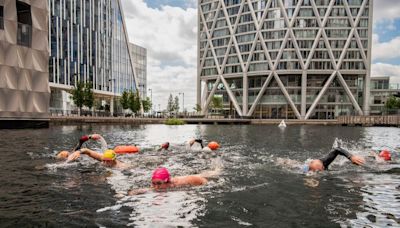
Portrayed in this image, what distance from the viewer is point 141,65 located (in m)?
149

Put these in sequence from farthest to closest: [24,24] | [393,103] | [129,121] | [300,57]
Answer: [393,103] → [300,57] → [129,121] → [24,24]

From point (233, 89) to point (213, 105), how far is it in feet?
31.5

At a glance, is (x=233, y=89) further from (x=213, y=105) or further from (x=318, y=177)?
(x=318, y=177)

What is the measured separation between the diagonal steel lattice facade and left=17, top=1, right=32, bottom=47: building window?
80.8 metres

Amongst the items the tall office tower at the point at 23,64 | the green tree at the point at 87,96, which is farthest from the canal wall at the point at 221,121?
the tall office tower at the point at 23,64

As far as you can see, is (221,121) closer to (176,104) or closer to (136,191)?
(176,104)

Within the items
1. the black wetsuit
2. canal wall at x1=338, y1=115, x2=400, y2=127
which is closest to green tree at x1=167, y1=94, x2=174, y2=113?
canal wall at x1=338, y1=115, x2=400, y2=127

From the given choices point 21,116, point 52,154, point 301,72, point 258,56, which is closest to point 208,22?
point 258,56

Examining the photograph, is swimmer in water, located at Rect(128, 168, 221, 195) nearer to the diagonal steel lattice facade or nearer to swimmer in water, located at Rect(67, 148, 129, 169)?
swimmer in water, located at Rect(67, 148, 129, 169)

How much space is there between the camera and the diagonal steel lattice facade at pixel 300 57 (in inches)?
4281

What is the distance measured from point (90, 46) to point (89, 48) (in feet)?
2.90

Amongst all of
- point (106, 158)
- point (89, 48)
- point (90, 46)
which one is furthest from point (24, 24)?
point (90, 46)

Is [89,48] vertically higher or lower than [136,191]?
higher

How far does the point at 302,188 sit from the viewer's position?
1087cm
